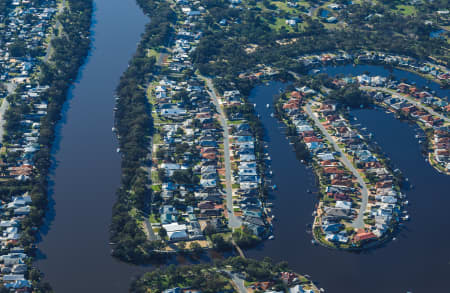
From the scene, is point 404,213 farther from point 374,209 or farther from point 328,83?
point 328,83

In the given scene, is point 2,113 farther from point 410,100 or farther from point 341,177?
point 410,100

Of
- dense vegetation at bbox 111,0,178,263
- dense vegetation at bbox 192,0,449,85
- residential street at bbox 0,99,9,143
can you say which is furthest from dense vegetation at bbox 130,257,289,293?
dense vegetation at bbox 192,0,449,85

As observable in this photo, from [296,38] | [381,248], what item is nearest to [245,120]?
[381,248]

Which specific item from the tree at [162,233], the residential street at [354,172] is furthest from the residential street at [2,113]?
the residential street at [354,172]

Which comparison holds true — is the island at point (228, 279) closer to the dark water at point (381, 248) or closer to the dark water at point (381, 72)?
the dark water at point (381, 248)

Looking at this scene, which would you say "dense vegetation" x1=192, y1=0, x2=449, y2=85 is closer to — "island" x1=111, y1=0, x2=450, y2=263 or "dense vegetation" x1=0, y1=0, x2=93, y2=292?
"island" x1=111, y1=0, x2=450, y2=263
